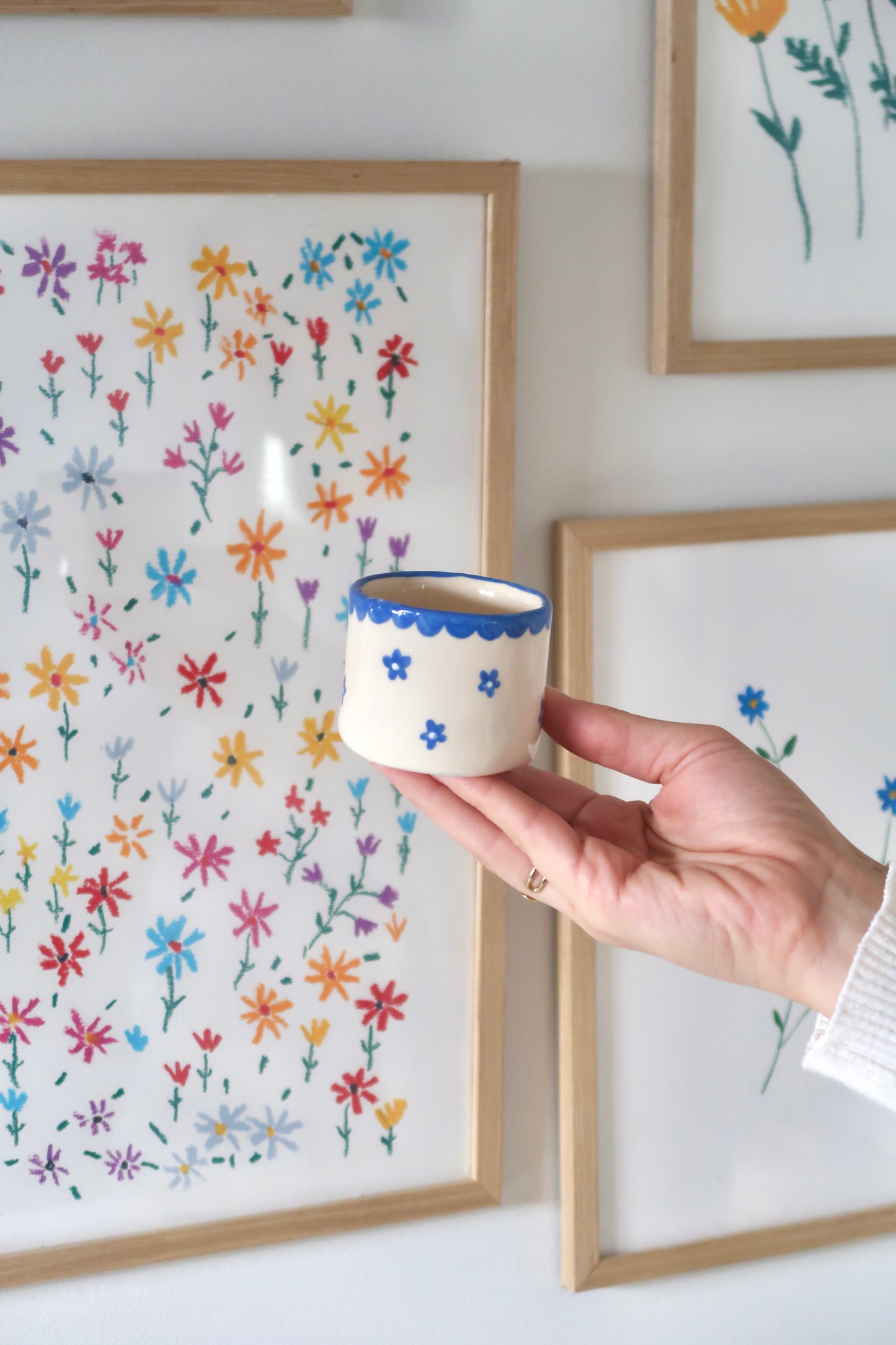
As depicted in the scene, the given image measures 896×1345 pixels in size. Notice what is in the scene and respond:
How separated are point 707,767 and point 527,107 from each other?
1.76 ft

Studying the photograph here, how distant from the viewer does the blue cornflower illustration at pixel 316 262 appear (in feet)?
2.53

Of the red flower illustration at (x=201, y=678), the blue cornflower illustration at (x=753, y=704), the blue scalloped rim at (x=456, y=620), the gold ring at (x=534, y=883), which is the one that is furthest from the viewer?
the blue cornflower illustration at (x=753, y=704)

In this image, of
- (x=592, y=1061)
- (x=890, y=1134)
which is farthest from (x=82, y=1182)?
(x=890, y=1134)

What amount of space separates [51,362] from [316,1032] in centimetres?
58

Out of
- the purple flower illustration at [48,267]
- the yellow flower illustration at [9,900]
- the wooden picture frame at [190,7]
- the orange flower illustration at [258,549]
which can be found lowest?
the yellow flower illustration at [9,900]

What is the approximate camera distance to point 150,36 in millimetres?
736

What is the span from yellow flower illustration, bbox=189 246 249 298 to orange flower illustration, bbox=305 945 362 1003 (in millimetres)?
535

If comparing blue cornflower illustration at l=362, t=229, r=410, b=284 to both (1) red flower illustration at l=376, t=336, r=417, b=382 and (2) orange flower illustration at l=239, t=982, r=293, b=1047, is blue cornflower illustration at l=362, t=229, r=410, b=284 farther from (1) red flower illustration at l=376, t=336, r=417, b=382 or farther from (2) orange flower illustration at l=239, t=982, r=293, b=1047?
(2) orange flower illustration at l=239, t=982, r=293, b=1047

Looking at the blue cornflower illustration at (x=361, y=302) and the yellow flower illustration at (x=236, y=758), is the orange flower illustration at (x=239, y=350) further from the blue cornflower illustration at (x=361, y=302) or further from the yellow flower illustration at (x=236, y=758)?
the yellow flower illustration at (x=236, y=758)

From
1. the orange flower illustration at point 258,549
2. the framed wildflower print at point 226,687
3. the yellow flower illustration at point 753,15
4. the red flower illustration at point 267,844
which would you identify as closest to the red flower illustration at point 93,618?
the framed wildflower print at point 226,687

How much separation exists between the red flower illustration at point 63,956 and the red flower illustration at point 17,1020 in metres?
0.03

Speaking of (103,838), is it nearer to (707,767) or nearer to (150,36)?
(707,767)

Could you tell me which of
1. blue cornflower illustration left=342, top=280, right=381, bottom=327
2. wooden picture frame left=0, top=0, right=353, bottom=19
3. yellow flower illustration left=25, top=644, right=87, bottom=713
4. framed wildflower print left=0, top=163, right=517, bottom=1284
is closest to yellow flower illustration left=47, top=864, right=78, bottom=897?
framed wildflower print left=0, top=163, right=517, bottom=1284

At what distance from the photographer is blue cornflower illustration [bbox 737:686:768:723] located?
92 cm
